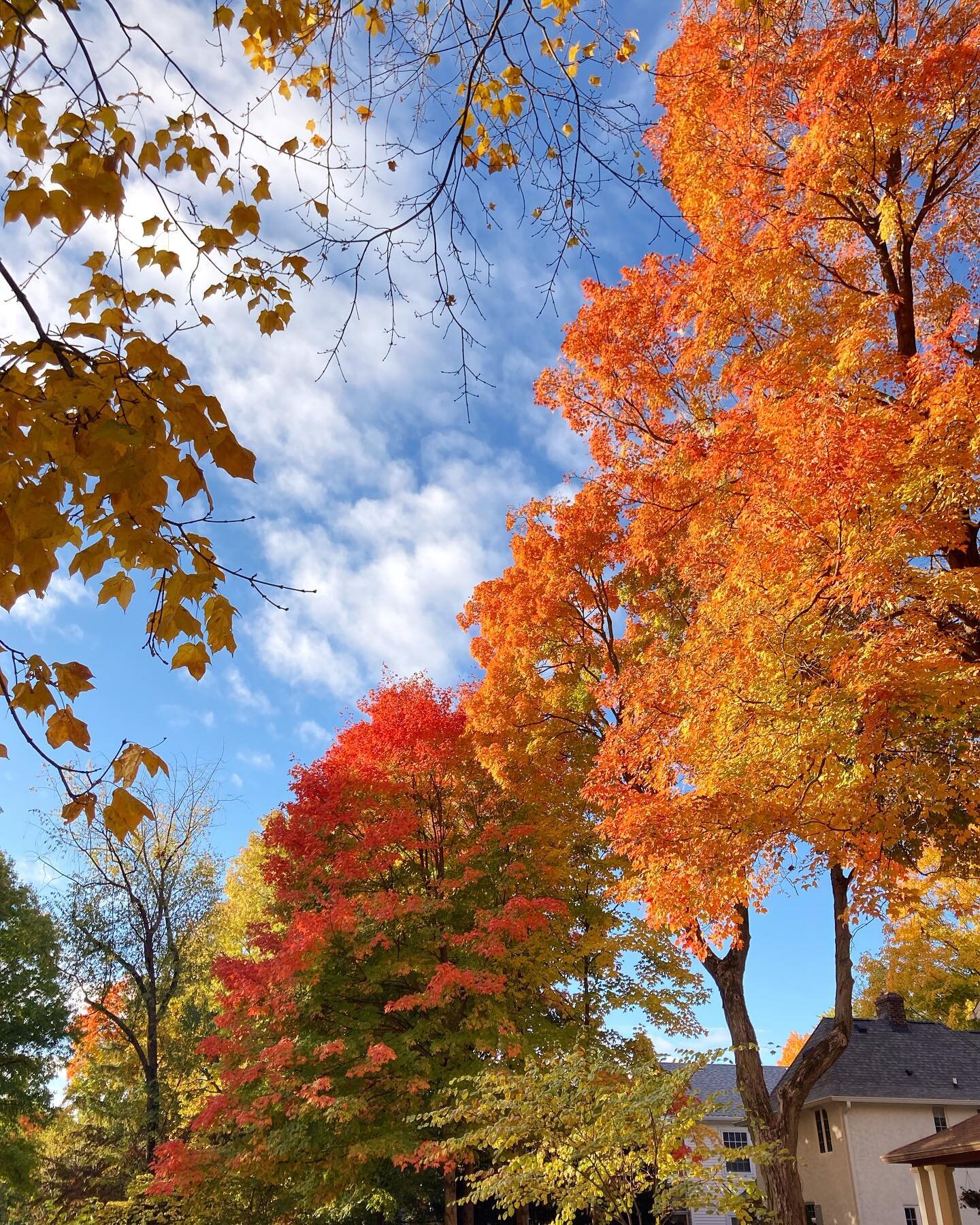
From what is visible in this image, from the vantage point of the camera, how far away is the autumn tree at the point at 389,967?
13.1m

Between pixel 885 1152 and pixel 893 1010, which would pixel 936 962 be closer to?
pixel 893 1010

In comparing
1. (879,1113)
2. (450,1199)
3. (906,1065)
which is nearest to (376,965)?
(450,1199)

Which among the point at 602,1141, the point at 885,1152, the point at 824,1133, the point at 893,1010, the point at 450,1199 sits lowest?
the point at 885,1152

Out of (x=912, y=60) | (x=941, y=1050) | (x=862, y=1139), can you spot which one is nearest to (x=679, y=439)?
(x=912, y=60)

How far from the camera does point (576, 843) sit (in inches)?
637

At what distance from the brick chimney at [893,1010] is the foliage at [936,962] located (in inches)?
70.5

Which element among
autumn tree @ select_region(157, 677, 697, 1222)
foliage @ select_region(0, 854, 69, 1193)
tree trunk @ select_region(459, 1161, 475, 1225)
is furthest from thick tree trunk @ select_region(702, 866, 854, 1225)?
foliage @ select_region(0, 854, 69, 1193)

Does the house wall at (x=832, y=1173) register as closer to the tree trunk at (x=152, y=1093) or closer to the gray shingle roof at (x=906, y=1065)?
the gray shingle roof at (x=906, y=1065)

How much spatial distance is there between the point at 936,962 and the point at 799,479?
27.3 metres

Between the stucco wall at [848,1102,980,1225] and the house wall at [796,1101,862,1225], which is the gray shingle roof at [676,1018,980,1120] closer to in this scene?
the stucco wall at [848,1102,980,1225]

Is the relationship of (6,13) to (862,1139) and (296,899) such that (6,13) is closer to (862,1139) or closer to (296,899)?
(296,899)

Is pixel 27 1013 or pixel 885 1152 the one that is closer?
pixel 27 1013

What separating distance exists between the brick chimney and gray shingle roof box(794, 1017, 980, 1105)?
5.7 inches

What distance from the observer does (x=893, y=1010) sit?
1024 inches
